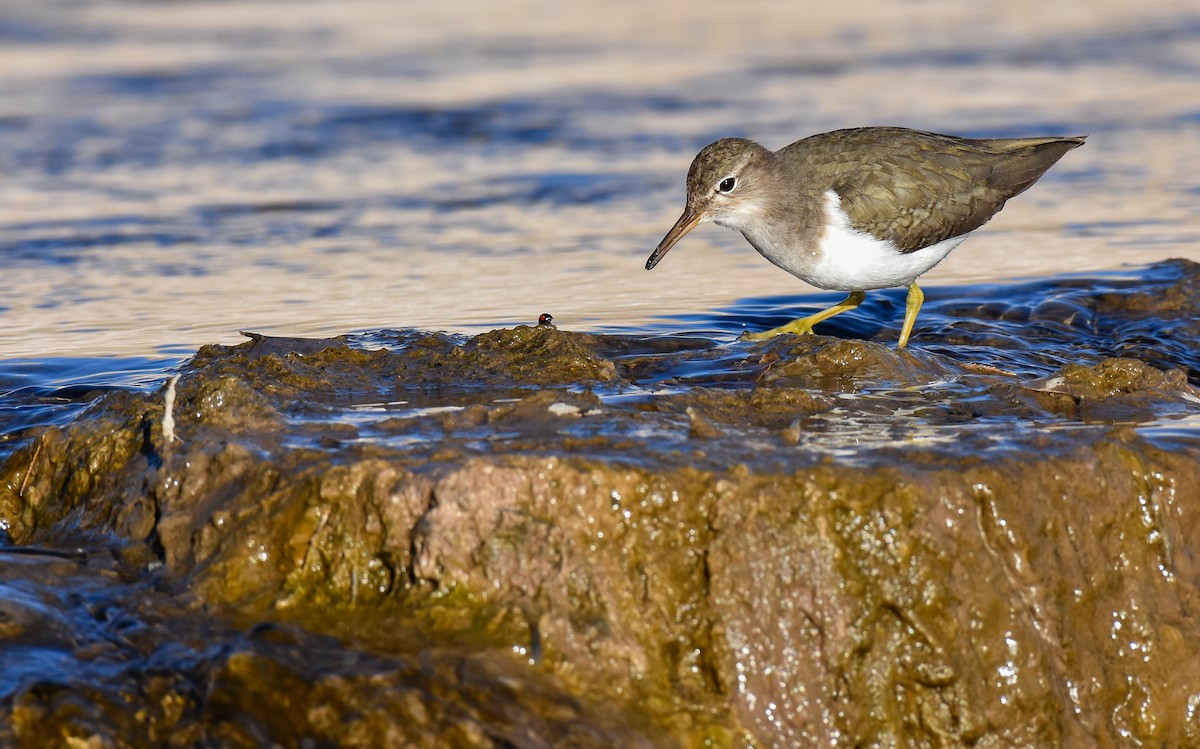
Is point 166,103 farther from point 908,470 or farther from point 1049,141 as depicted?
point 908,470

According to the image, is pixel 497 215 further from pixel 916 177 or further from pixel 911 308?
pixel 916 177

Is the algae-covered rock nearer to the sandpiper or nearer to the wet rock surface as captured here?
the wet rock surface

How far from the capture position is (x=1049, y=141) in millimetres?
7023

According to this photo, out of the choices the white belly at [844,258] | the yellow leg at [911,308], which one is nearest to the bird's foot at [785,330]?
the white belly at [844,258]

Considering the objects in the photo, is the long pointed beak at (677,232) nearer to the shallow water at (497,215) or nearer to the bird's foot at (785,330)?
the shallow water at (497,215)

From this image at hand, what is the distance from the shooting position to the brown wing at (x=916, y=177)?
20.6 feet

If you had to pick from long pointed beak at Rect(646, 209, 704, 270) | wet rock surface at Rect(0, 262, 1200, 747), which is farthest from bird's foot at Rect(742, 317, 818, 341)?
wet rock surface at Rect(0, 262, 1200, 747)

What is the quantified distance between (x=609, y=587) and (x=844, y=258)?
10.3 feet

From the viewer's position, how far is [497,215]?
9.86 meters

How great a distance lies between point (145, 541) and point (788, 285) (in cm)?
504

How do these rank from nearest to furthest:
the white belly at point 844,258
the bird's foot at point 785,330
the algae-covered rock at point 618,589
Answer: the algae-covered rock at point 618,589
the bird's foot at point 785,330
the white belly at point 844,258

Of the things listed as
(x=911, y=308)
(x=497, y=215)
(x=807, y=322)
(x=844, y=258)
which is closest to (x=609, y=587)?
(x=844, y=258)

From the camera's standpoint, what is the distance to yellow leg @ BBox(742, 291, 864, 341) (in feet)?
20.1

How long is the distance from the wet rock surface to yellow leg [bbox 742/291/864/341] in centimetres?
190
